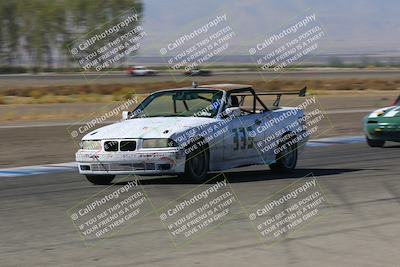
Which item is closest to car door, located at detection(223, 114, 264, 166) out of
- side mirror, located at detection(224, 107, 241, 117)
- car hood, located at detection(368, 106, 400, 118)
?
side mirror, located at detection(224, 107, 241, 117)

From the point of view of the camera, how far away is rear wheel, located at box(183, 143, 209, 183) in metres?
11.5

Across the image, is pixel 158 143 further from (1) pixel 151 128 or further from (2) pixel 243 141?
(2) pixel 243 141

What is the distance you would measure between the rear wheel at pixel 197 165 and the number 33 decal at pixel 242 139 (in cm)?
69

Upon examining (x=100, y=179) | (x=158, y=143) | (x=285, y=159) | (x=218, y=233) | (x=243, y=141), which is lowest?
(x=285, y=159)

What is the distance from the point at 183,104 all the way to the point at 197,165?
3.82 ft

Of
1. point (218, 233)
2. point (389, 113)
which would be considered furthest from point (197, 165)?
point (389, 113)

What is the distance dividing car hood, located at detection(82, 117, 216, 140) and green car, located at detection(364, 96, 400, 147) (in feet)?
21.2

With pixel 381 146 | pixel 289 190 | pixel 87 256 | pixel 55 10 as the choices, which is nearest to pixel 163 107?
pixel 289 190

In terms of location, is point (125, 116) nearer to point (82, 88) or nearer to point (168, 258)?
point (168, 258)

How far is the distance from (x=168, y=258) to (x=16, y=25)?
116 metres

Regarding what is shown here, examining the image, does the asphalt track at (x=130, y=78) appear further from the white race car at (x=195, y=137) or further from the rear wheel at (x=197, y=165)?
the rear wheel at (x=197, y=165)

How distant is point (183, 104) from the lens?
40.7 feet

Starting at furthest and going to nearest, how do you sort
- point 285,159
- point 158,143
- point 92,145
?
point 285,159 → point 92,145 → point 158,143

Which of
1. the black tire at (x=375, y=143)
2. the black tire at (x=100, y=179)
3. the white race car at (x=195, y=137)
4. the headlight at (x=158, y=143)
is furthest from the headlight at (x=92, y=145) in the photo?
the black tire at (x=375, y=143)
